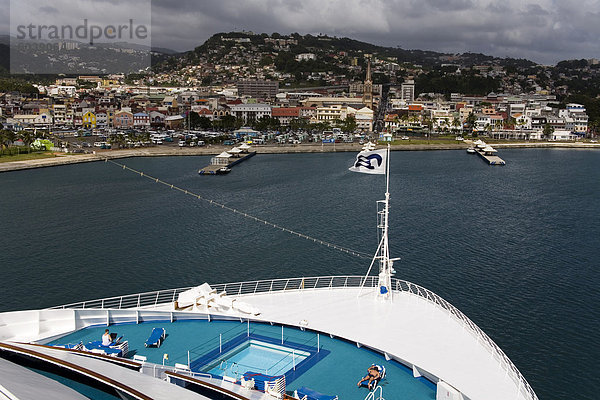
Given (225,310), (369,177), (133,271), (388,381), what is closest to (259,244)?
(133,271)

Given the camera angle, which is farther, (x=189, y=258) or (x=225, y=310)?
(x=189, y=258)

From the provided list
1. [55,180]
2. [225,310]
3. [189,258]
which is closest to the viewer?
[225,310]

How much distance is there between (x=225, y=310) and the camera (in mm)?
9055

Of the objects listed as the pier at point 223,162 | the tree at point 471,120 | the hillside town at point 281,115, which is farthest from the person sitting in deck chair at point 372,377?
the tree at point 471,120

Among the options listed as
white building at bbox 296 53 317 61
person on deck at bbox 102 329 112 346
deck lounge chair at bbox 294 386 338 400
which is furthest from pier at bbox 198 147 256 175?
white building at bbox 296 53 317 61

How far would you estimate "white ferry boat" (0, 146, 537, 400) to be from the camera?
6652 millimetres

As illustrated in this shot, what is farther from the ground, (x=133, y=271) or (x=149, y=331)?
(x=149, y=331)

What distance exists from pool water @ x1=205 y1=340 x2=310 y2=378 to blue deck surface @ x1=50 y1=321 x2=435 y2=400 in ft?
0.75

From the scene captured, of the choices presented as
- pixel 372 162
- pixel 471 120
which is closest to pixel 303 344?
pixel 372 162

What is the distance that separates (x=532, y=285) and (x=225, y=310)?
39.9ft

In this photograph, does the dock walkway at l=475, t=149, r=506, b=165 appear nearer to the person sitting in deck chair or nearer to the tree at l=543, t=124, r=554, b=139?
the tree at l=543, t=124, r=554, b=139

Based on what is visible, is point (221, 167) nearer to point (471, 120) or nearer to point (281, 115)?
point (281, 115)

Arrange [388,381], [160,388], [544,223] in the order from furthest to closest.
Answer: [544,223] → [388,381] → [160,388]

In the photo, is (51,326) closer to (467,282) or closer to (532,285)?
(467,282)
